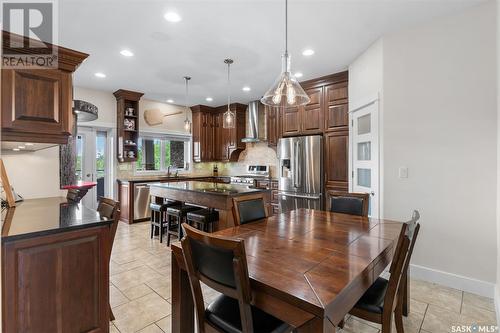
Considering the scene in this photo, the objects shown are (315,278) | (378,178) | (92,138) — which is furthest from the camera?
(92,138)

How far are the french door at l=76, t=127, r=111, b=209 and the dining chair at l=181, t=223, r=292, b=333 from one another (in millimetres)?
4511

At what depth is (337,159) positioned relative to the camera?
415 centimetres

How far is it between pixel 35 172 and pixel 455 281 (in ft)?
15.5

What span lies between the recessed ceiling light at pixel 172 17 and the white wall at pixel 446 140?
2.37 metres

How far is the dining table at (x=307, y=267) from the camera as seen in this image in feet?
3.24

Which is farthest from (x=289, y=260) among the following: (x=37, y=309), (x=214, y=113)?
(x=214, y=113)

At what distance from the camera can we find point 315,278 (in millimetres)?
1130

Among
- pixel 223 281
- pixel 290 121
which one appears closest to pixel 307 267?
pixel 223 281

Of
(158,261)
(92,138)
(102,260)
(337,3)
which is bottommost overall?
(158,261)

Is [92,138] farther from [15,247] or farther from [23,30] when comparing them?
[15,247]

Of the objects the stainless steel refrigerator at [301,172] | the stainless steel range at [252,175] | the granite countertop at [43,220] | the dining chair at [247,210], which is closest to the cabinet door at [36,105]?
the granite countertop at [43,220]

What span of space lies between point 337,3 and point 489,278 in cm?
305

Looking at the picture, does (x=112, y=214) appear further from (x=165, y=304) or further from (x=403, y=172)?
(x=403, y=172)

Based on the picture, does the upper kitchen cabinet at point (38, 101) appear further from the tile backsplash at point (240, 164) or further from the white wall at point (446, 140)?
the tile backsplash at point (240, 164)
